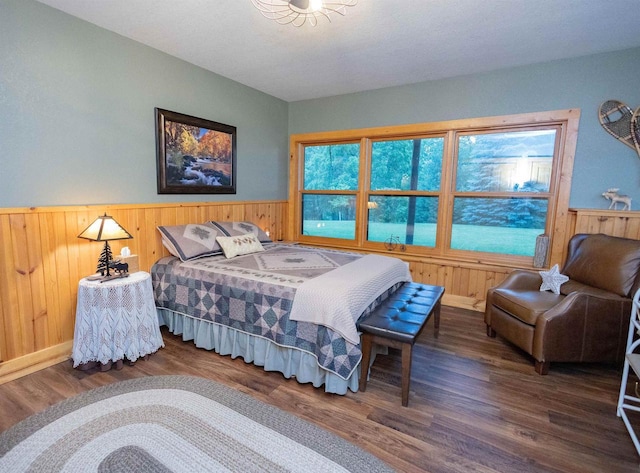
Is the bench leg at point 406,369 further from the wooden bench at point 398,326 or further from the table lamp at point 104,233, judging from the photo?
the table lamp at point 104,233

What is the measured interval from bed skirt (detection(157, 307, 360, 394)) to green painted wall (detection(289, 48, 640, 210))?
2.99 metres

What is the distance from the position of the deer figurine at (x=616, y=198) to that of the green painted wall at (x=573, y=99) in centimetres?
6

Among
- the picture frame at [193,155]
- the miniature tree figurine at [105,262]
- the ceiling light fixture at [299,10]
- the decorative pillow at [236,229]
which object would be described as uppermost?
the ceiling light fixture at [299,10]

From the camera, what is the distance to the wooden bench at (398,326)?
1.91 meters

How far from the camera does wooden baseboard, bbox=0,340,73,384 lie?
2.18m

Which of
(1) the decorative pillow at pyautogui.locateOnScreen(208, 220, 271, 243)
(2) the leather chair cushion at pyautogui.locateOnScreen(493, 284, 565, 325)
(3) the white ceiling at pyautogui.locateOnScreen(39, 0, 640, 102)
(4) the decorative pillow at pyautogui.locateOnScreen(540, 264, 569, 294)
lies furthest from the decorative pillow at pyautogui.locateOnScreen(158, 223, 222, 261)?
(4) the decorative pillow at pyautogui.locateOnScreen(540, 264, 569, 294)

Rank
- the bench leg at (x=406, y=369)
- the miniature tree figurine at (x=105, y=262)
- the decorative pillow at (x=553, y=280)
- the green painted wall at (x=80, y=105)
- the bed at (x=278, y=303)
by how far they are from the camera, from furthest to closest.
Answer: the decorative pillow at (x=553, y=280) < the miniature tree figurine at (x=105, y=262) < the green painted wall at (x=80, y=105) < the bed at (x=278, y=303) < the bench leg at (x=406, y=369)

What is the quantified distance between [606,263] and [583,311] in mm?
615

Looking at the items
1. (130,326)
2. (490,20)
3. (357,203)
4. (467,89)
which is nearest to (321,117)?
Answer: (357,203)

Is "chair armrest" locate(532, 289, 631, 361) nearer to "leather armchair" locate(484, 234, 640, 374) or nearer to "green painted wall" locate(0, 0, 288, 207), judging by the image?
"leather armchair" locate(484, 234, 640, 374)

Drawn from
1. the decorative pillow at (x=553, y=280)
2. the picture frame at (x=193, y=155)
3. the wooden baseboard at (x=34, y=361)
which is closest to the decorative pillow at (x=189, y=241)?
the picture frame at (x=193, y=155)

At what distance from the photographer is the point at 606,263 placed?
2.58 metres

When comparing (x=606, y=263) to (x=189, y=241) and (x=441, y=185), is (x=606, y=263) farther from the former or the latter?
(x=189, y=241)

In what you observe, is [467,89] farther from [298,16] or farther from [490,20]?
[298,16]
